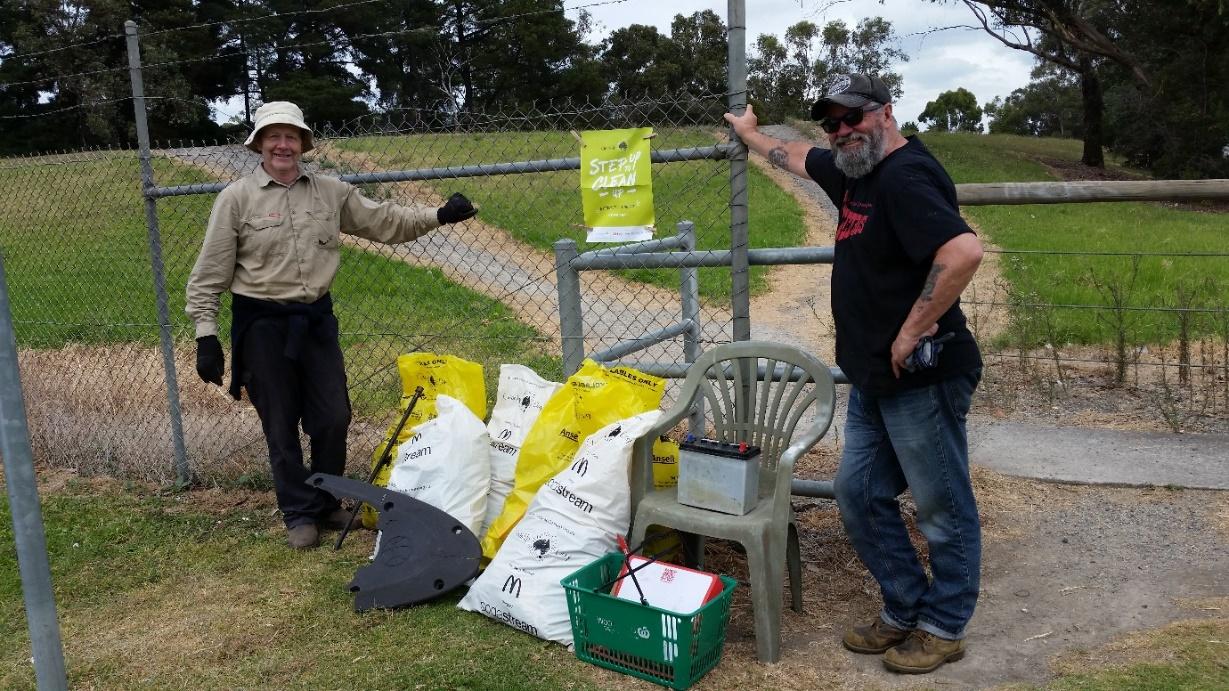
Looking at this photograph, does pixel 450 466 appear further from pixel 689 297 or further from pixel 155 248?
pixel 155 248

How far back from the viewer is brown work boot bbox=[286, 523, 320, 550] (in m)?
4.47

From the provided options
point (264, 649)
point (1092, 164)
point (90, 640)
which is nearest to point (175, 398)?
point (90, 640)

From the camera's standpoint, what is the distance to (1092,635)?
3352mm

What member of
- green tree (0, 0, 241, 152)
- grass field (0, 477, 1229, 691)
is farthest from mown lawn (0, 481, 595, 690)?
green tree (0, 0, 241, 152)

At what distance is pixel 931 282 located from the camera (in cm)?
285

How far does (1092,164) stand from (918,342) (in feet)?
116

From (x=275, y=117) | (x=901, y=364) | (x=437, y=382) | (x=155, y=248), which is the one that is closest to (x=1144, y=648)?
(x=901, y=364)

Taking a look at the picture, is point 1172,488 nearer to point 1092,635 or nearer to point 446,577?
point 1092,635

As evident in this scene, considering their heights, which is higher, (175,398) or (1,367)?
(1,367)

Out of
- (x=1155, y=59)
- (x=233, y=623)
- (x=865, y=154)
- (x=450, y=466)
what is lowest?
(x=233, y=623)

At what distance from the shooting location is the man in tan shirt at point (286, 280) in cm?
425

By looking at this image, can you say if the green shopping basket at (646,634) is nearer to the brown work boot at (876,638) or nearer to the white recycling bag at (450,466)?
the brown work boot at (876,638)

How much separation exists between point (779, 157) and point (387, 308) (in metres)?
6.48

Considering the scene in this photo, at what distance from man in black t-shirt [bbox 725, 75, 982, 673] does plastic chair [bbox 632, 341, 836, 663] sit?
0.23 meters
